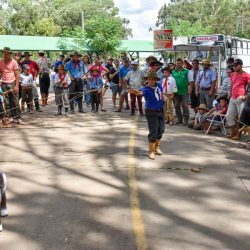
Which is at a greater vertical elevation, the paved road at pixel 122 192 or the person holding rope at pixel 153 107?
the person holding rope at pixel 153 107

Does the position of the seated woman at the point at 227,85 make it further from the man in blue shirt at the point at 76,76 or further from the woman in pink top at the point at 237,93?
the man in blue shirt at the point at 76,76

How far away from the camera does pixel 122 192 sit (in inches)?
245

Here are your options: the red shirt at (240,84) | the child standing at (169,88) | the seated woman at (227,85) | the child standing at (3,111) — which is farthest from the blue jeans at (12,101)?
the red shirt at (240,84)

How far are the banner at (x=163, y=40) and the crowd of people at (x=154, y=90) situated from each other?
291cm

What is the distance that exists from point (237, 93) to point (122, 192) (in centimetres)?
459

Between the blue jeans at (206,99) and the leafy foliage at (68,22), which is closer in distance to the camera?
the blue jeans at (206,99)

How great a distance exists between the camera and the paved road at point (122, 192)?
479 cm

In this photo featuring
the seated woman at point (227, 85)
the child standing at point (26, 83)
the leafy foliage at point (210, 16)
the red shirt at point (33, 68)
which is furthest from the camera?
the leafy foliage at point (210, 16)

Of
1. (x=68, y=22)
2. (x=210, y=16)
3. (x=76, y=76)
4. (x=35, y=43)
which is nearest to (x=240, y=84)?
(x=76, y=76)

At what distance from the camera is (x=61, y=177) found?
22.6 ft

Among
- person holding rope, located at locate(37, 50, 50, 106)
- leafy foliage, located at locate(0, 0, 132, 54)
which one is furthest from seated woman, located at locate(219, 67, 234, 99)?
leafy foliage, located at locate(0, 0, 132, 54)

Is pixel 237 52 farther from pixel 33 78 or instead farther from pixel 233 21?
pixel 233 21

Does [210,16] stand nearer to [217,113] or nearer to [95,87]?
[95,87]

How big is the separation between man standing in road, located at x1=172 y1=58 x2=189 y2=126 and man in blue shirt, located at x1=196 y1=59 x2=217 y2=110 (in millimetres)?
386
